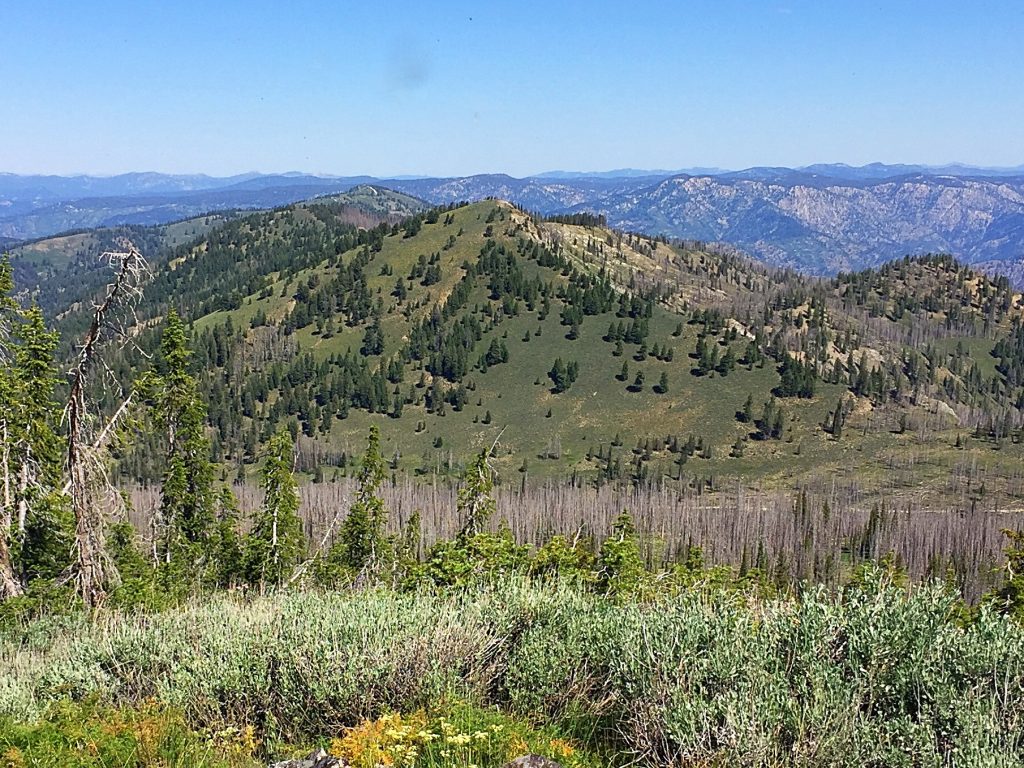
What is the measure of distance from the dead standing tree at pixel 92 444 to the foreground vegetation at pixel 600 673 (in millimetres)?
5593

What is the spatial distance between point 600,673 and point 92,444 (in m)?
15.1

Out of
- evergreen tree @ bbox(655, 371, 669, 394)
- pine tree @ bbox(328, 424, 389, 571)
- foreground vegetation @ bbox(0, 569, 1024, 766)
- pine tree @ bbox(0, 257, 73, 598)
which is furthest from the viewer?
evergreen tree @ bbox(655, 371, 669, 394)

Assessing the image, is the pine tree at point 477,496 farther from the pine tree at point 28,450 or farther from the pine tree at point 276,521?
the pine tree at point 28,450

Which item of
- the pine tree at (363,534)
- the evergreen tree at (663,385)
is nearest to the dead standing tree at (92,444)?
the pine tree at (363,534)

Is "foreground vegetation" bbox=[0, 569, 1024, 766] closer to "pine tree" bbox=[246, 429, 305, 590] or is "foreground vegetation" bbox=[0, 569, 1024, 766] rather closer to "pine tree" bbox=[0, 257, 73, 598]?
"pine tree" bbox=[0, 257, 73, 598]

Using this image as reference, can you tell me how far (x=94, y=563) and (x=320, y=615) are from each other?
11.2 m

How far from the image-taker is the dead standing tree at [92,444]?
52.0 ft

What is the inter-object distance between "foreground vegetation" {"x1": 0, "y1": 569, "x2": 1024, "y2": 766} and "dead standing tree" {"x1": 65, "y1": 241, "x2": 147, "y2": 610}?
5.59 metres

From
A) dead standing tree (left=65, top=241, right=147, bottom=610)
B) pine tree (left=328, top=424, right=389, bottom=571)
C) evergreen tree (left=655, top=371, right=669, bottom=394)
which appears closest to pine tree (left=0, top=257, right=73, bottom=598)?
dead standing tree (left=65, top=241, right=147, bottom=610)

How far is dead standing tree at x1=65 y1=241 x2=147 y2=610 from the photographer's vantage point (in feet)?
52.0

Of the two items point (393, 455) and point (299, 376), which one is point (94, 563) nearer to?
point (393, 455)

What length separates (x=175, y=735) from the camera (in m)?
9.42

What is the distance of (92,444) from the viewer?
719 inches

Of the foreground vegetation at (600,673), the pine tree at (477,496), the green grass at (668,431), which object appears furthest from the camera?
the green grass at (668,431)
